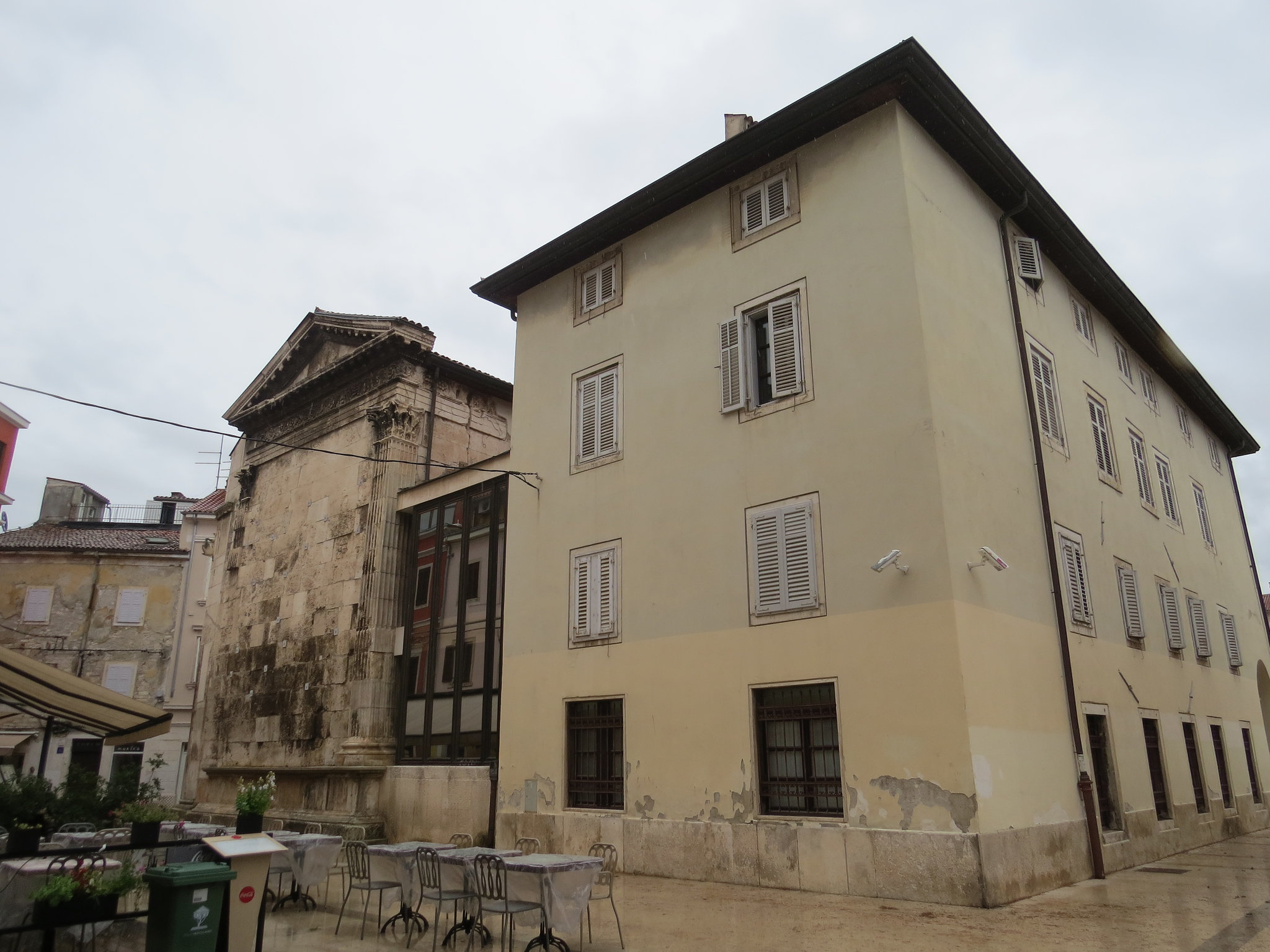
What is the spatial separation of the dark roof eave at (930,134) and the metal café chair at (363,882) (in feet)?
33.6

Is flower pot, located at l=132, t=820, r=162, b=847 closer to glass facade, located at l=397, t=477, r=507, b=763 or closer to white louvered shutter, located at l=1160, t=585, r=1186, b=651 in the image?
glass facade, located at l=397, t=477, r=507, b=763

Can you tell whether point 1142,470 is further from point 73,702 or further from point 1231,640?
point 73,702

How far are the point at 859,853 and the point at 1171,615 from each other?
1007 centimetres

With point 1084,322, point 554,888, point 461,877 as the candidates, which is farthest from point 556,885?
point 1084,322

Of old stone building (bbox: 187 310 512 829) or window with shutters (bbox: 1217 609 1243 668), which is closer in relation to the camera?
old stone building (bbox: 187 310 512 829)

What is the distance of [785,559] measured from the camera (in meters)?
11.5

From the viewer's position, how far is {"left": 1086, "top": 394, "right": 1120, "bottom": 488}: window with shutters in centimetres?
1521

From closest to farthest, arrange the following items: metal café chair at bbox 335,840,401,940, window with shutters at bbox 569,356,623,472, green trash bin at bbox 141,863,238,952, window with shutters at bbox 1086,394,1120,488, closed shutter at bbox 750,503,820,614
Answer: green trash bin at bbox 141,863,238,952
metal café chair at bbox 335,840,401,940
closed shutter at bbox 750,503,820,614
window with shutters at bbox 569,356,623,472
window with shutters at bbox 1086,394,1120,488

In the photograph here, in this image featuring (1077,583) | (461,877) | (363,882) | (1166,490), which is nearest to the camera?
(461,877)

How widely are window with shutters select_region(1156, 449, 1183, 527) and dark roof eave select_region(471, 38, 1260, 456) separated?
95.6 inches

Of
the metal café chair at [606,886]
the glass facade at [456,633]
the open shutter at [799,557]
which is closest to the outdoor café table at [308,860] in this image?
the metal café chair at [606,886]

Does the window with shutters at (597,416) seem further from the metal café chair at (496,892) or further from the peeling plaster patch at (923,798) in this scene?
the metal café chair at (496,892)

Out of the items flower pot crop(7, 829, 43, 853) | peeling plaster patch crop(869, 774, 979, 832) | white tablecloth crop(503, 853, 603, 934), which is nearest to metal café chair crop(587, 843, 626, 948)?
white tablecloth crop(503, 853, 603, 934)

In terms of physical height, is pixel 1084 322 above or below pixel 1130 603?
above
